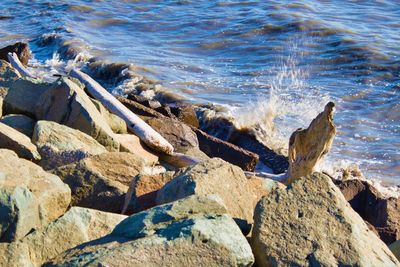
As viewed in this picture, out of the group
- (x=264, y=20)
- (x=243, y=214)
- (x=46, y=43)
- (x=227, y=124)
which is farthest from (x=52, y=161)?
(x=264, y=20)

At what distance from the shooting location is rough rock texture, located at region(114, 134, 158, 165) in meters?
6.64

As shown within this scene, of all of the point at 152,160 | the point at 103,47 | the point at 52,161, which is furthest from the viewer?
the point at 103,47

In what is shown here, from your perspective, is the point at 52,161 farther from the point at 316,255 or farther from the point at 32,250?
the point at 316,255

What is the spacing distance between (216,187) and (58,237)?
904mm

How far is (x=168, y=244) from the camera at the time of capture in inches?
136

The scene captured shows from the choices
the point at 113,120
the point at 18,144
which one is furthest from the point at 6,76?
the point at 18,144

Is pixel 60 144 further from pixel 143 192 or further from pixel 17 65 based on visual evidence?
pixel 17 65

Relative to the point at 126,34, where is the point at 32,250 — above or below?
above

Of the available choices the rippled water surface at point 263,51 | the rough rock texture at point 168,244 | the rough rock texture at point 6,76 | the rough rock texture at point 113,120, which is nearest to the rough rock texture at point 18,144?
the rough rock texture at point 113,120

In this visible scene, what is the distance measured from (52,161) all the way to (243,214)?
192cm

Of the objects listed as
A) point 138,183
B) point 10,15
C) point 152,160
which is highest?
point 138,183

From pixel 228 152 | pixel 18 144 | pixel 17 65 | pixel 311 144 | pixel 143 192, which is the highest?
pixel 143 192

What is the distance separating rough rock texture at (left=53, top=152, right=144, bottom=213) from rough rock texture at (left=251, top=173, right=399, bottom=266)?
4.59 ft

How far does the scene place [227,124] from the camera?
10086 millimetres
